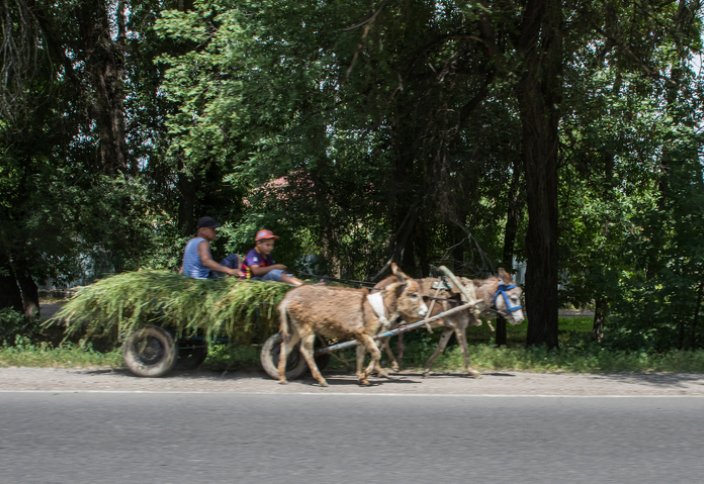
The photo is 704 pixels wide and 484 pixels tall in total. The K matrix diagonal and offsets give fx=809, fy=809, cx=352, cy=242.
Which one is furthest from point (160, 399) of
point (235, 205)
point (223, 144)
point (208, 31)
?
point (235, 205)

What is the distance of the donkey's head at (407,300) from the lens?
10687 mm

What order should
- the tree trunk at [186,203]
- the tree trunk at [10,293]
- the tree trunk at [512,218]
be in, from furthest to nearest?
the tree trunk at [10,293] → the tree trunk at [186,203] → the tree trunk at [512,218]

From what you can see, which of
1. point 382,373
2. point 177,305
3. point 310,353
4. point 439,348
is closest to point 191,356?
point 177,305

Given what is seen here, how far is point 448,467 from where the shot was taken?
6.26 metres

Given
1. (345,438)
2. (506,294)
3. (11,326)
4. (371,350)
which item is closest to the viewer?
(345,438)

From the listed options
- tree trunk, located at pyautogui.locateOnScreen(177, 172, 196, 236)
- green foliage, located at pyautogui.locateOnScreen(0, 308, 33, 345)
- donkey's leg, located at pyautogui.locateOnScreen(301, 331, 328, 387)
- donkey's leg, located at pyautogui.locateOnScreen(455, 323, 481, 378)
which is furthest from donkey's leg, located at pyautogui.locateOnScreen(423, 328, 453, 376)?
green foliage, located at pyautogui.locateOnScreen(0, 308, 33, 345)

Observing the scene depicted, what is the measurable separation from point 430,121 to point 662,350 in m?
6.21

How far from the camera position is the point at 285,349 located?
34.1ft

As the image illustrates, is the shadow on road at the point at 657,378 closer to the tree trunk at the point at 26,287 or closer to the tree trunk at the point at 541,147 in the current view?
the tree trunk at the point at 541,147

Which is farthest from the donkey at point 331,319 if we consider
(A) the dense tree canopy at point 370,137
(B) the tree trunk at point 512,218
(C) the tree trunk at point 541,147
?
(B) the tree trunk at point 512,218

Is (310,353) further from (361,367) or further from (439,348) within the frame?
(439,348)

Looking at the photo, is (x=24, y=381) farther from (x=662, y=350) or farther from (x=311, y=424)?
(x=662, y=350)

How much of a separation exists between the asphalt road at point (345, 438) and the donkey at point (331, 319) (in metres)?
0.90

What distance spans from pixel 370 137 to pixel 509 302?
19.7ft
